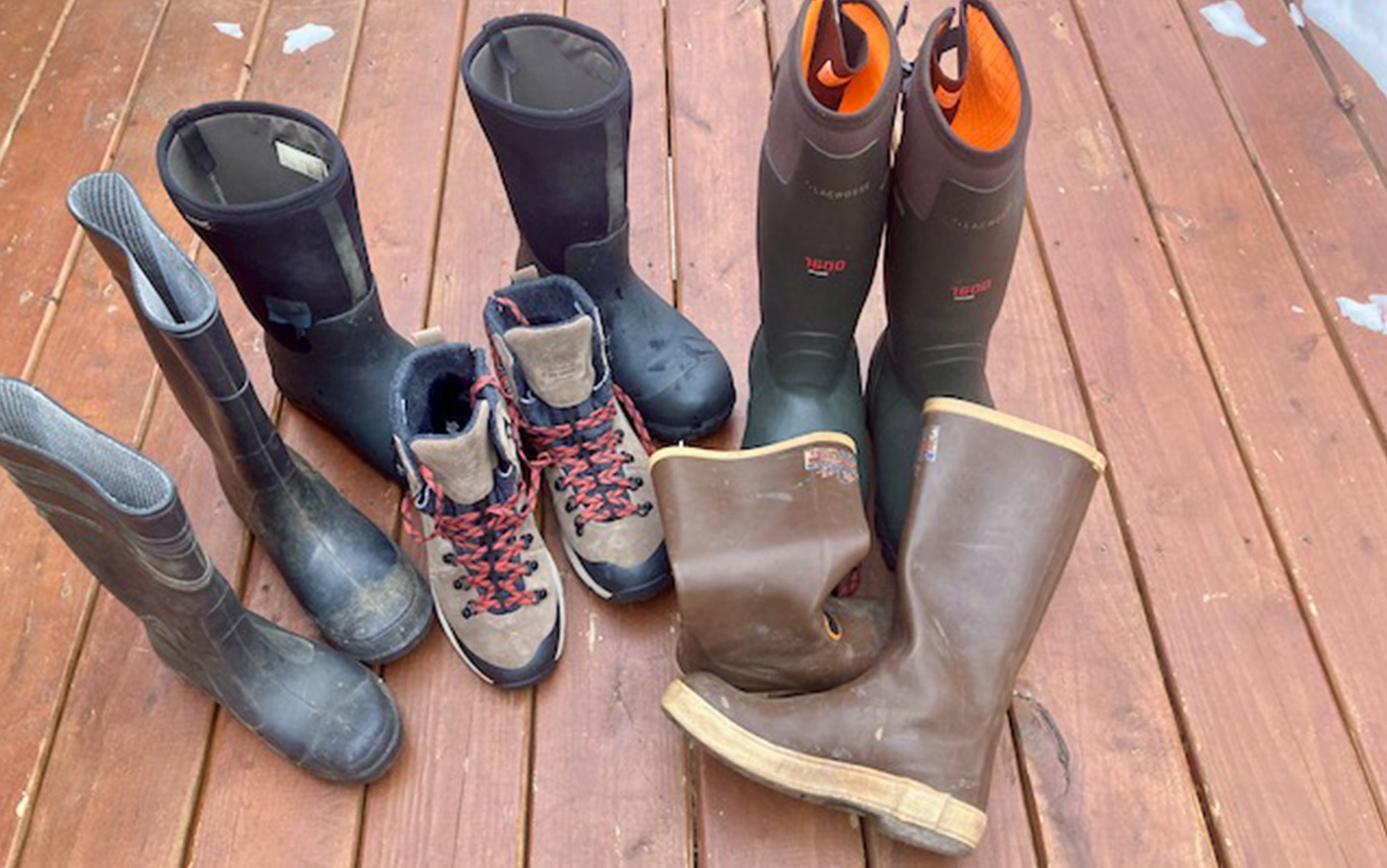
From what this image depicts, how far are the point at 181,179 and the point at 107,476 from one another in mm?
342

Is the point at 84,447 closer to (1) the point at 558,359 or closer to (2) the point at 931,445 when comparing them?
(1) the point at 558,359

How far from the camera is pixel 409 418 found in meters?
1.05

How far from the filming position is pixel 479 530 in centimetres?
109

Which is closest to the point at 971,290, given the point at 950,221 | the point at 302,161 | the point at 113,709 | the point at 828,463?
the point at 950,221

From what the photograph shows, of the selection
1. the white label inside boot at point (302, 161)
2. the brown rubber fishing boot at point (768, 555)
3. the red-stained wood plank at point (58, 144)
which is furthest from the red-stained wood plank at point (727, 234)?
the red-stained wood plank at point (58, 144)

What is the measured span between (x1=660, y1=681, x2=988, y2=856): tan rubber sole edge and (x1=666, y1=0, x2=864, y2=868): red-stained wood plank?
9cm

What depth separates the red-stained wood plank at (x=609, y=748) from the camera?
1036 mm

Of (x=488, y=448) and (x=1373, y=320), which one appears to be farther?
(x=1373, y=320)

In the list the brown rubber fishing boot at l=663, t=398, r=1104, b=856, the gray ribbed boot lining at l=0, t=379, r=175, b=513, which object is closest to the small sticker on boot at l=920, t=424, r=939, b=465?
the brown rubber fishing boot at l=663, t=398, r=1104, b=856

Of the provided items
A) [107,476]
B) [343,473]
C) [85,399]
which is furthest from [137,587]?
[85,399]

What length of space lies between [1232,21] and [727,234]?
37.9 inches

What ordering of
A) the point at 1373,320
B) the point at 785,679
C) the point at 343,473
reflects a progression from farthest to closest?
the point at 1373,320 < the point at 343,473 < the point at 785,679

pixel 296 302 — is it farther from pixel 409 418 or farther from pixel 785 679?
pixel 785 679

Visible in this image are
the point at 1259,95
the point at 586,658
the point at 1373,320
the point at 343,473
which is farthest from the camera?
the point at 1259,95
